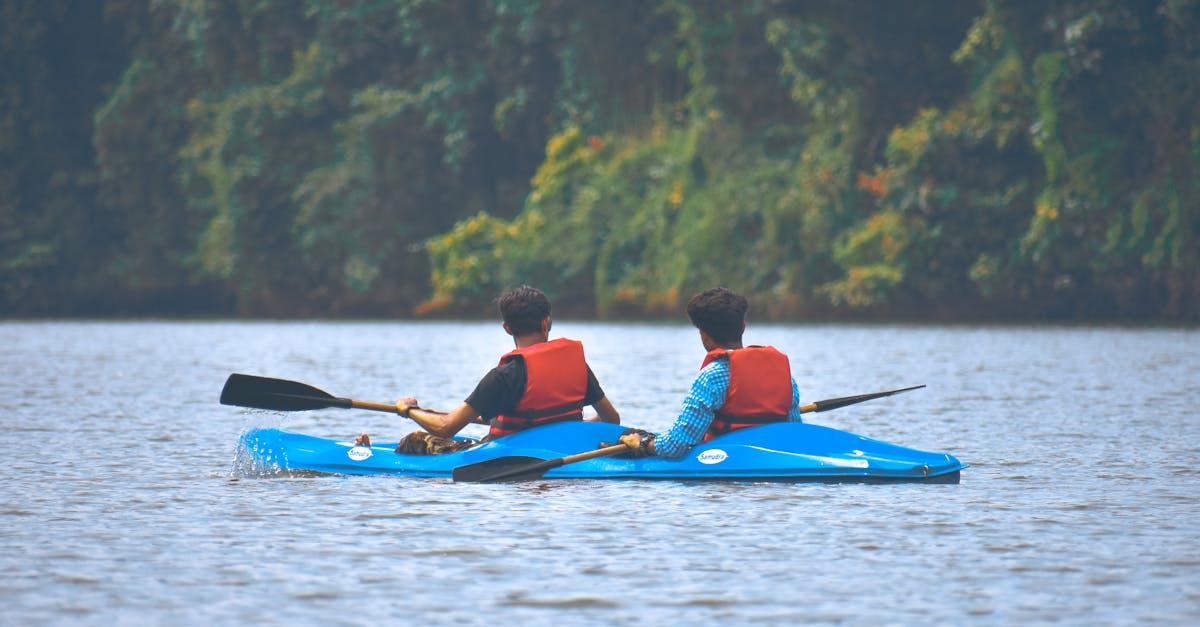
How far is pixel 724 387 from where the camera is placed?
11383 millimetres

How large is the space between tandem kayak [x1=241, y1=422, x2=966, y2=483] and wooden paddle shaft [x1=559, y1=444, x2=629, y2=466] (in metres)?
0.07

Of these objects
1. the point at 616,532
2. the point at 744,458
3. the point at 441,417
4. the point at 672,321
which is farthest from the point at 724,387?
the point at 672,321

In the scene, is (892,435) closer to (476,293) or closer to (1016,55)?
(1016,55)

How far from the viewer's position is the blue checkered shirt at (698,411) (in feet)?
37.1

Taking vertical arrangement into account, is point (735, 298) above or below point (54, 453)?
above

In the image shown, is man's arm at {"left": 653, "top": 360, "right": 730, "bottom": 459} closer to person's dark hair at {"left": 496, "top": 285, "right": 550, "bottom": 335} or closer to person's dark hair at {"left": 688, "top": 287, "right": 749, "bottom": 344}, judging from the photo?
person's dark hair at {"left": 688, "top": 287, "right": 749, "bottom": 344}

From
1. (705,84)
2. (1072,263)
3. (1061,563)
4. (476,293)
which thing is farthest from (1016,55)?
(1061,563)

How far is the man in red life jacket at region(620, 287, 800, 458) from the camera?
11.2m

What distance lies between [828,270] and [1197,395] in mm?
22332

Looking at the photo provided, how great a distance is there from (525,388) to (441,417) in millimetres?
590

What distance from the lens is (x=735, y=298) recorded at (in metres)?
11.2

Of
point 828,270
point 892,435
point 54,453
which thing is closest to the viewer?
point 54,453

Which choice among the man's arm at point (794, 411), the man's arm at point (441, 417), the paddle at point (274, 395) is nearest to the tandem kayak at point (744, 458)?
the man's arm at point (441, 417)

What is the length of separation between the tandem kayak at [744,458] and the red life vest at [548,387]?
0.39 feet
